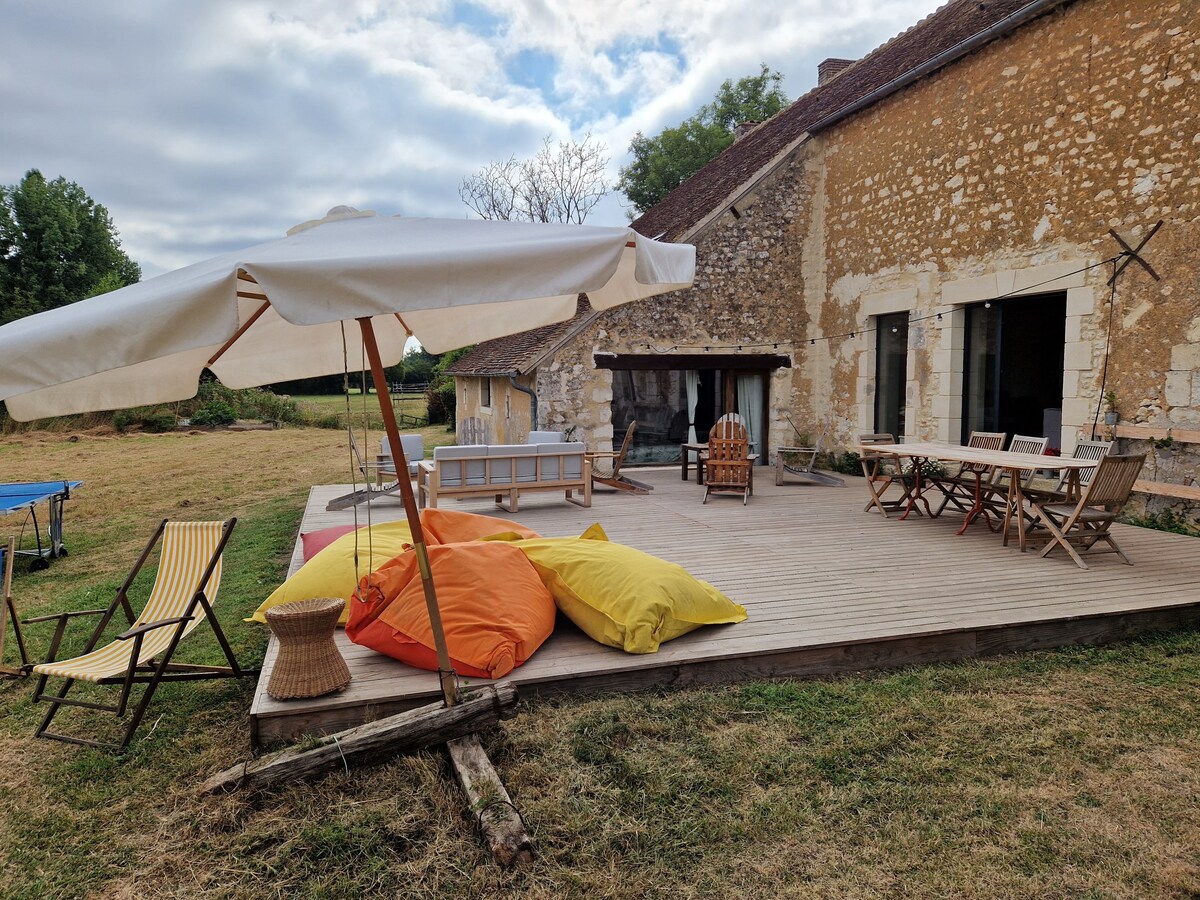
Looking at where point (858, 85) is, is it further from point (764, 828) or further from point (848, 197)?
point (764, 828)

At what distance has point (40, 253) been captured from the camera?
33.5 meters

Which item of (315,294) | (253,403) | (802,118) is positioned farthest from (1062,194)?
(253,403)

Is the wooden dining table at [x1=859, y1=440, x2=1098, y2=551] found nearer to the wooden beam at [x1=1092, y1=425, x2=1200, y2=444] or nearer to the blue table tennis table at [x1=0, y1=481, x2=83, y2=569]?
the wooden beam at [x1=1092, y1=425, x2=1200, y2=444]

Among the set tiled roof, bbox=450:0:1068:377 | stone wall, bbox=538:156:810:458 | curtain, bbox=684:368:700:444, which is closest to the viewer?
tiled roof, bbox=450:0:1068:377

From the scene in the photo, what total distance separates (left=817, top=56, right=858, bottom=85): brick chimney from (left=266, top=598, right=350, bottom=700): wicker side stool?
652 inches

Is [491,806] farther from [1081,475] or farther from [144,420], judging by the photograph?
[144,420]

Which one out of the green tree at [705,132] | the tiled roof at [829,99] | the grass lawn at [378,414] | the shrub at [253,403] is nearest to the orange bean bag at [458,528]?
the tiled roof at [829,99]

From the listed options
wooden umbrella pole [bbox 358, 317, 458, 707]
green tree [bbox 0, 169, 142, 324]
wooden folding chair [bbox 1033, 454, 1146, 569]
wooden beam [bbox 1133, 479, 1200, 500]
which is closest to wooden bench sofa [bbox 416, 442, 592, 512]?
wooden folding chair [bbox 1033, 454, 1146, 569]

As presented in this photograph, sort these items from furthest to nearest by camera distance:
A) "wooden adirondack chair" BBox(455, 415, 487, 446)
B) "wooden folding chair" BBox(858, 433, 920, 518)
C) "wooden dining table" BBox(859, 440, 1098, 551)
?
1. "wooden adirondack chair" BBox(455, 415, 487, 446)
2. "wooden folding chair" BBox(858, 433, 920, 518)
3. "wooden dining table" BBox(859, 440, 1098, 551)

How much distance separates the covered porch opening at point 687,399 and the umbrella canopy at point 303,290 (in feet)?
26.9

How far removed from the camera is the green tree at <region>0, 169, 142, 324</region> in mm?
31859

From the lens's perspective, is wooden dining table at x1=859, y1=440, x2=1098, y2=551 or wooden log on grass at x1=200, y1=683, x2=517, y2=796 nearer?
wooden log on grass at x1=200, y1=683, x2=517, y2=796

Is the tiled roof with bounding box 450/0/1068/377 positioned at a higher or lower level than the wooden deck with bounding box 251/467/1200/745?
higher

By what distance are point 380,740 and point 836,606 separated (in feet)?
9.18
